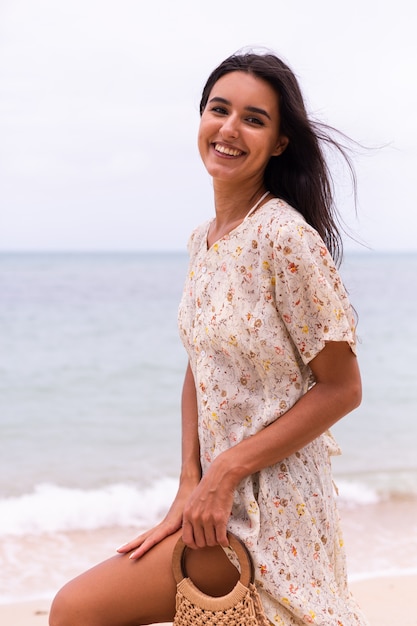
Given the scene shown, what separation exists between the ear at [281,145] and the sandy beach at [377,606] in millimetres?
2142

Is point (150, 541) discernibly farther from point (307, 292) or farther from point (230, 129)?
point (230, 129)

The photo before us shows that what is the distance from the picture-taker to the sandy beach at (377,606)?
3482 millimetres

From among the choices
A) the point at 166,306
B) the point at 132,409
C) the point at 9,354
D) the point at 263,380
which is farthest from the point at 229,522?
the point at 166,306

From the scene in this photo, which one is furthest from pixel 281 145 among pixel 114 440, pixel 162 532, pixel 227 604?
pixel 114 440

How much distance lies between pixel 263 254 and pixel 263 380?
0.28 metres

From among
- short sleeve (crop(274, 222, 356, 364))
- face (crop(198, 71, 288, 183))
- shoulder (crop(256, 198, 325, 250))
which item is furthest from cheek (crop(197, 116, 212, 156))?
short sleeve (crop(274, 222, 356, 364))

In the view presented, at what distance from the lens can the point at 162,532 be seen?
197 cm

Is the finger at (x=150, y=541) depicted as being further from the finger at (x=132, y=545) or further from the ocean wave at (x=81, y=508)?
the ocean wave at (x=81, y=508)

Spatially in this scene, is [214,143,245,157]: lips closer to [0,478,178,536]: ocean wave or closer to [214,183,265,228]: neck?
[214,183,265,228]: neck

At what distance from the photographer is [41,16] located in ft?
68.7

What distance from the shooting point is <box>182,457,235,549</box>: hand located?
72.9 inches

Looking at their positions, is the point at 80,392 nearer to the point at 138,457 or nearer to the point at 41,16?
the point at 138,457

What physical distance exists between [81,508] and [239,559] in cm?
358

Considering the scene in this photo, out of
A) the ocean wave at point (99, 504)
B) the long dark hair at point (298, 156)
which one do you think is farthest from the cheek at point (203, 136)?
the ocean wave at point (99, 504)
